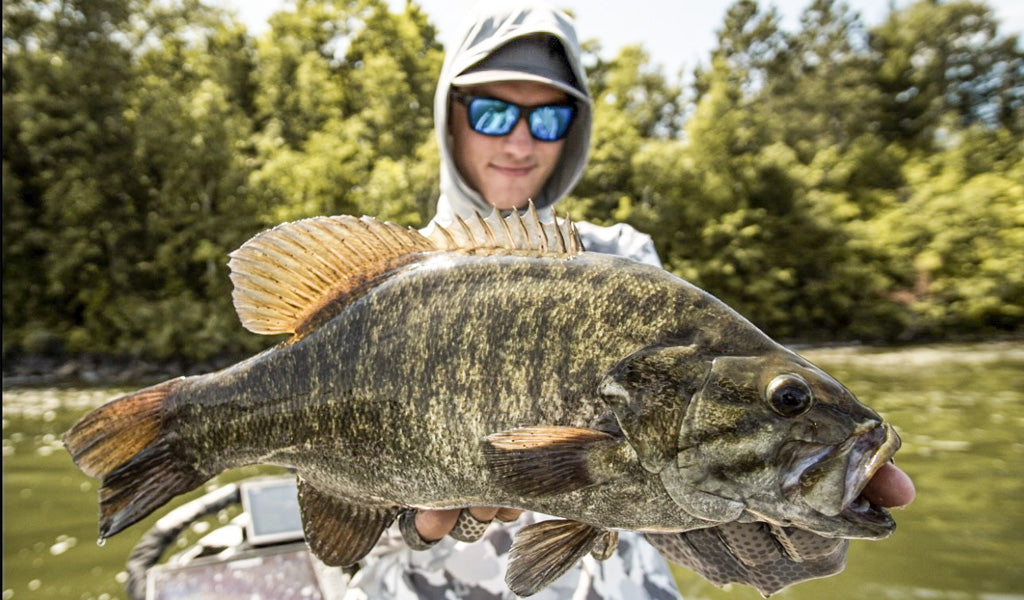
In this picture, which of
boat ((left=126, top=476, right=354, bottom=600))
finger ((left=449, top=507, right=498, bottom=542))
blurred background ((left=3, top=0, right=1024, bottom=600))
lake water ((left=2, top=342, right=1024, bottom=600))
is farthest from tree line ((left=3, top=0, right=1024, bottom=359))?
finger ((left=449, top=507, right=498, bottom=542))

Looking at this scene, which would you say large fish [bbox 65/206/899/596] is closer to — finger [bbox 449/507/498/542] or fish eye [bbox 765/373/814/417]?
fish eye [bbox 765/373/814/417]

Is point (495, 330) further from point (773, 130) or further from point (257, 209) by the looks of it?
point (773, 130)

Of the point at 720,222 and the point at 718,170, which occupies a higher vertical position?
the point at 718,170

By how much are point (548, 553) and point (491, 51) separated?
1.89m

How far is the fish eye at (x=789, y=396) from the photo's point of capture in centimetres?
108

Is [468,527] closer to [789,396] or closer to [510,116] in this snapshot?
[789,396]

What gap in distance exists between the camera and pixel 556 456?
1.12m

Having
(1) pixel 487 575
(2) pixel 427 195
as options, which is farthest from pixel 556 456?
(2) pixel 427 195

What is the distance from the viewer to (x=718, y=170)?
24922 mm

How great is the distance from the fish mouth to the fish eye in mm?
59

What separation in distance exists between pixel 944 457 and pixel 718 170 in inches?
644

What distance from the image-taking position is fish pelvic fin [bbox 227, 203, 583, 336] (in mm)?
1349

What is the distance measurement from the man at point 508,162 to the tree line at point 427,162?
1379cm

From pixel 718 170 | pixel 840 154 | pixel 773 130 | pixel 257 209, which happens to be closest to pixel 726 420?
pixel 257 209
